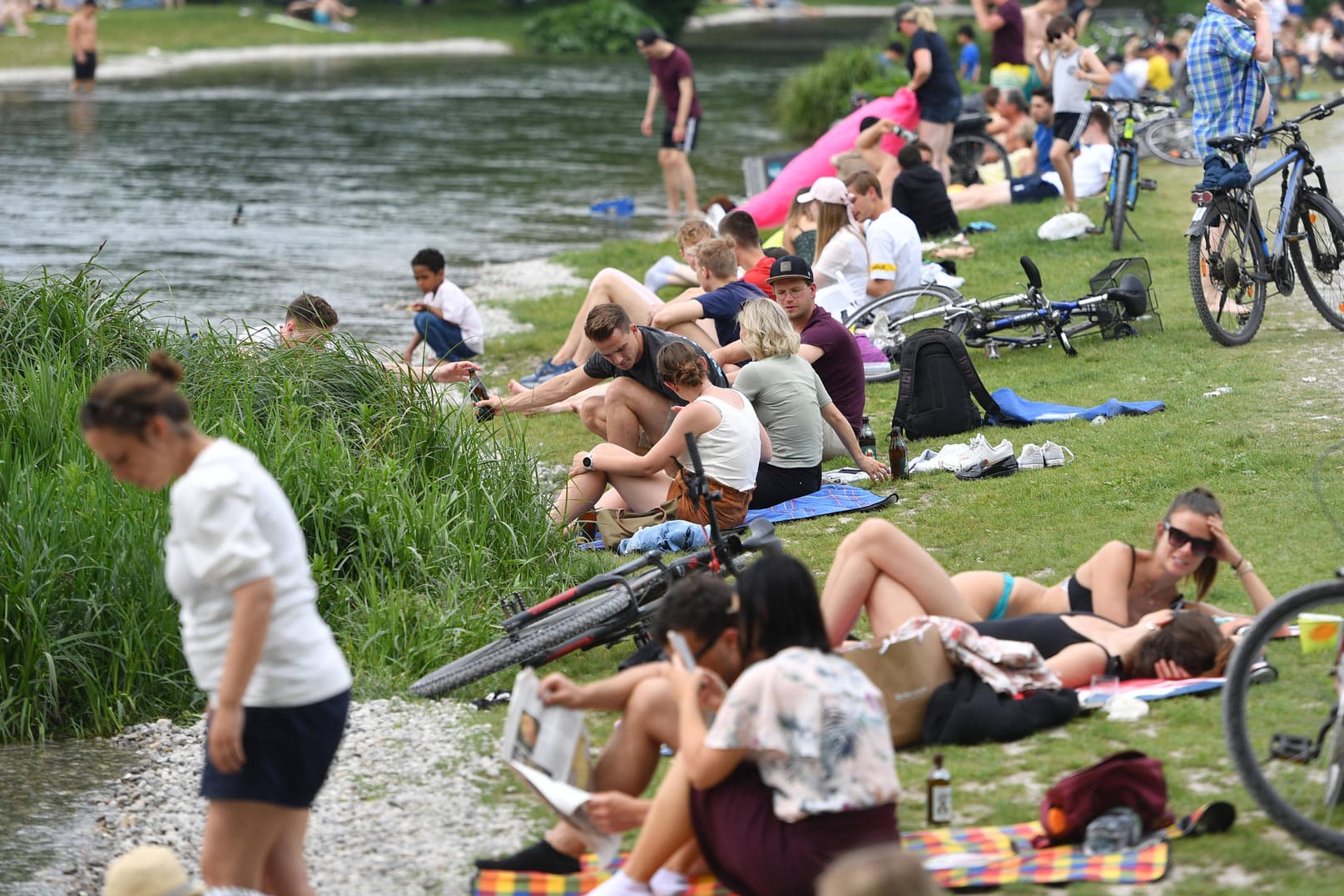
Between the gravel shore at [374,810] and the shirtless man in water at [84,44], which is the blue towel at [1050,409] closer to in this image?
the gravel shore at [374,810]

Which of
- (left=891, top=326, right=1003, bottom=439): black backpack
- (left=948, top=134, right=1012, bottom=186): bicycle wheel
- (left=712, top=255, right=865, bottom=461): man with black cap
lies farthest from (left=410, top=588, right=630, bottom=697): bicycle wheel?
(left=948, top=134, right=1012, bottom=186): bicycle wheel

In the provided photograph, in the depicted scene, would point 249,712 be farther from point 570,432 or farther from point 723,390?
point 570,432

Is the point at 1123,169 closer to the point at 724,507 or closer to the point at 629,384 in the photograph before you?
the point at 629,384

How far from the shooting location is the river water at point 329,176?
16328 millimetres

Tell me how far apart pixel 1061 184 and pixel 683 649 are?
38.9 feet

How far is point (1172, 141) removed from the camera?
18.2 metres

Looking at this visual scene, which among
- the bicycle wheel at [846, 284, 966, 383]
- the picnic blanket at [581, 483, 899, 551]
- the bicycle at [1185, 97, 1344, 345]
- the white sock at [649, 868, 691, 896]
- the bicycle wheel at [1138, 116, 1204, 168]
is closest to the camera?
the white sock at [649, 868, 691, 896]

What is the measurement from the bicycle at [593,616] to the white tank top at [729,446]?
1.65 m

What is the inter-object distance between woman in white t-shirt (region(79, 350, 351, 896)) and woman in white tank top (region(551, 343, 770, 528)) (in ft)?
12.4

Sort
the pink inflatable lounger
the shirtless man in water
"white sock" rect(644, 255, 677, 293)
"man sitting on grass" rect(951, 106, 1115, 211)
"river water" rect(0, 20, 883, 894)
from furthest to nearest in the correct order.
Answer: the shirtless man in water, "man sitting on grass" rect(951, 106, 1115, 211), the pink inflatable lounger, "river water" rect(0, 20, 883, 894), "white sock" rect(644, 255, 677, 293)

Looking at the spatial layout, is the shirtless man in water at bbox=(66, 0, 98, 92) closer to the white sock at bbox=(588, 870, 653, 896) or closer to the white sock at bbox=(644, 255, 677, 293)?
the white sock at bbox=(644, 255, 677, 293)

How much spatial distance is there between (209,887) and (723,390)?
Result: 14.2 feet

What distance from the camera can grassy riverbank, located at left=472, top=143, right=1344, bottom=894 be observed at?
4.52m

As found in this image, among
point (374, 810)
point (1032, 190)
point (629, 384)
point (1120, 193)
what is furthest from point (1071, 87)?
point (374, 810)
